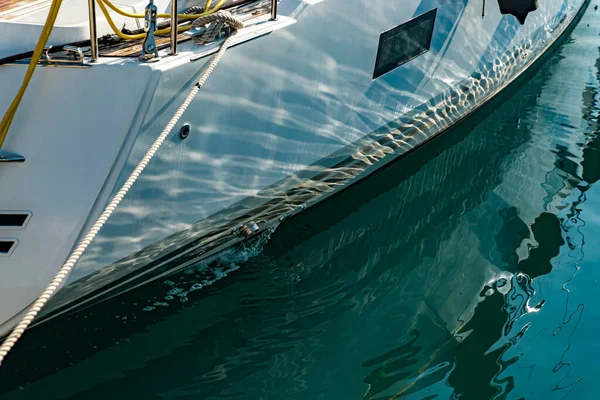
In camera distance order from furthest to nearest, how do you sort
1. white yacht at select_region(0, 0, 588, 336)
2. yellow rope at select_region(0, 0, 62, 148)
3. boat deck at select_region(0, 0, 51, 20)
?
boat deck at select_region(0, 0, 51, 20), white yacht at select_region(0, 0, 588, 336), yellow rope at select_region(0, 0, 62, 148)

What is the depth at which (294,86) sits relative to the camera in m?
4.29

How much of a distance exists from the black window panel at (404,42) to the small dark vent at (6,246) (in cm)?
263

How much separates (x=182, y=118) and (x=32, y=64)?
0.82m

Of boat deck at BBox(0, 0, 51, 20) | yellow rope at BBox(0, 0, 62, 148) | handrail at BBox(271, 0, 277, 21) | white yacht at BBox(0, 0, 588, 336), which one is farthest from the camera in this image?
handrail at BBox(271, 0, 277, 21)

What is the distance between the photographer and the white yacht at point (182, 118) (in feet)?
11.0

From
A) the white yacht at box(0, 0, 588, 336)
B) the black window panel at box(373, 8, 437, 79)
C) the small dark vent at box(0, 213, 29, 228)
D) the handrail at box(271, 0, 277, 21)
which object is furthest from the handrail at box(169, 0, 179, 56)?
the black window panel at box(373, 8, 437, 79)

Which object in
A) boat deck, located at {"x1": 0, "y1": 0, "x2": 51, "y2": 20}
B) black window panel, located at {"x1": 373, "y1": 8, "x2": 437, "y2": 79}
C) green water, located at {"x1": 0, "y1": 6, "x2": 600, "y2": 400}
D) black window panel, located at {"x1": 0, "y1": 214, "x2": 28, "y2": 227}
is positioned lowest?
green water, located at {"x1": 0, "y1": 6, "x2": 600, "y2": 400}

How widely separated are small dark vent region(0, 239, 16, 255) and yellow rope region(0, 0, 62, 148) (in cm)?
48

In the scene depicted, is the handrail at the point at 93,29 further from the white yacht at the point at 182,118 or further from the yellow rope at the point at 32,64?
the yellow rope at the point at 32,64

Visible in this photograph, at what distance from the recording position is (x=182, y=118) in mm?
3693

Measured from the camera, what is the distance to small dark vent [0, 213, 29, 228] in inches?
134

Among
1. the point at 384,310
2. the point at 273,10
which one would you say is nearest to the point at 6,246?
the point at 273,10

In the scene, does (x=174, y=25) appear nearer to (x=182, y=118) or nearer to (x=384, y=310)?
(x=182, y=118)

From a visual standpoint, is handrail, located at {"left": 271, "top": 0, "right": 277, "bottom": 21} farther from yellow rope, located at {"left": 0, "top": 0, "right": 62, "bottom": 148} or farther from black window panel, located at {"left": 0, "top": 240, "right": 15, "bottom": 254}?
black window panel, located at {"left": 0, "top": 240, "right": 15, "bottom": 254}
